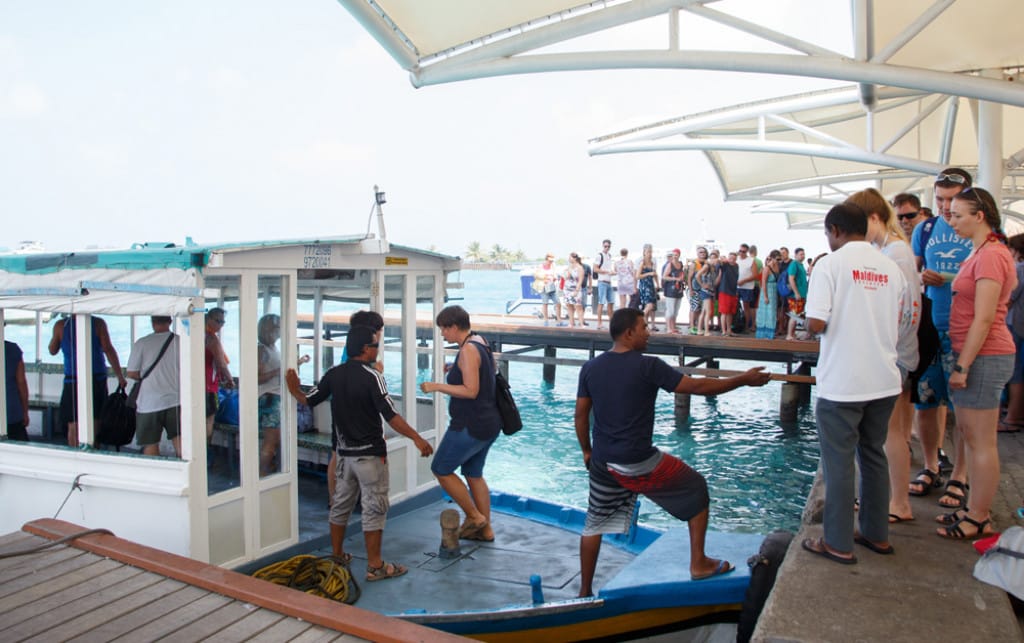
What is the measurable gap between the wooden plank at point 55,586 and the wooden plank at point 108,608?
0.21 meters

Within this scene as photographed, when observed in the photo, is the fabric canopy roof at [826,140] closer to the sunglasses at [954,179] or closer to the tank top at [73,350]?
the sunglasses at [954,179]

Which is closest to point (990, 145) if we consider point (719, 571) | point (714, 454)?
point (714, 454)

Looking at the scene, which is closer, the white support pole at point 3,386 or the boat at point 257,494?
the boat at point 257,494

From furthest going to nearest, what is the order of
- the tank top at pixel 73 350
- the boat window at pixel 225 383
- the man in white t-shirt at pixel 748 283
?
the man in white t-shirt at pixel 748 283
the tank top at pixel 73 350
the boat window at pixel 225 383

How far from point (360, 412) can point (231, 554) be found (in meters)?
1.26

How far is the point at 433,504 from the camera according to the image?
6941 millimetres

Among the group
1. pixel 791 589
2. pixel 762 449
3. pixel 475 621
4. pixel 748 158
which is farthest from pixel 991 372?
pixel 748 158

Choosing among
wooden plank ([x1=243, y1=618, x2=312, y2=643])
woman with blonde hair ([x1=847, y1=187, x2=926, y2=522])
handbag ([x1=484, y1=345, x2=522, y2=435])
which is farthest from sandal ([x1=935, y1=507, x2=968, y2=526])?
wooden plank ([x1=243, y1=618, x2=312, y2=643])

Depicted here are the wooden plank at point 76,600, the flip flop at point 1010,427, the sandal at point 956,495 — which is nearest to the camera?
the wooden plank at point 76,600

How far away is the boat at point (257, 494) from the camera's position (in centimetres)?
462

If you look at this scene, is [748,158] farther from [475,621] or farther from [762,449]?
[475,621]

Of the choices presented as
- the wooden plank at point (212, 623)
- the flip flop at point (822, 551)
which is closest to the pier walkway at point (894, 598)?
the flip flop at point (822, 551)

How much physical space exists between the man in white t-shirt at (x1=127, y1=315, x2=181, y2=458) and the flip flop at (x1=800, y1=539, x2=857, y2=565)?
157 inches

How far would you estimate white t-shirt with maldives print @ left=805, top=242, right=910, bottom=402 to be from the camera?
Answer: 3.52 m
